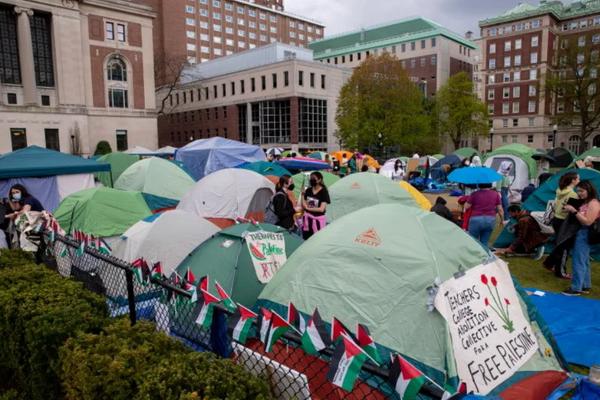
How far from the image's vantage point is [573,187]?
7418mm

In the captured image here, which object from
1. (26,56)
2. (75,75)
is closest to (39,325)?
(26,56)

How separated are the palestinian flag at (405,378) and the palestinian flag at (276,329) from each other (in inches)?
27.9

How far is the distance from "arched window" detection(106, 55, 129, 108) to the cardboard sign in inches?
1743

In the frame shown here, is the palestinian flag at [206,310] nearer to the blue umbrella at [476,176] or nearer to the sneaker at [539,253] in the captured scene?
the blue umbrella at [476,176]

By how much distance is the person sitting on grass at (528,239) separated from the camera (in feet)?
29.4

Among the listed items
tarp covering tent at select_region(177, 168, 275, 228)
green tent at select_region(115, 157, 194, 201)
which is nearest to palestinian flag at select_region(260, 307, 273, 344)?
tarp covering tent at select_region(177, 168, 275, 228)

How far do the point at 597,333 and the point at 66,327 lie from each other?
20.3 feet

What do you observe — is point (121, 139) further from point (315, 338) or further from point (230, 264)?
point (315, 338)

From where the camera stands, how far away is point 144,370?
2479 mm

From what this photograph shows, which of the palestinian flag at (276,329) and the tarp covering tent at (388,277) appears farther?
the tarp covering tent at (388,277)

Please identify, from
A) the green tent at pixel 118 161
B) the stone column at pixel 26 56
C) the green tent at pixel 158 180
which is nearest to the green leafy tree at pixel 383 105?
the green tent at pixel 118 161

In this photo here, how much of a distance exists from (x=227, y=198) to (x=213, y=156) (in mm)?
9403

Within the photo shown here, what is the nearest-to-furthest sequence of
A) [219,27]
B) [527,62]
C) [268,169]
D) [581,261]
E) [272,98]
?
[581,261], [268,169], [272,98], [527,62], [219,27]

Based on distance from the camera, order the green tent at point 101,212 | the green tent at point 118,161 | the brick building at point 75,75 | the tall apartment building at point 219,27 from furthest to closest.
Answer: the tall apartment building at point 219,27 < the brick building at point 75,75 < the green tent at point 118,161 < the green tent at point 101,212
